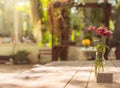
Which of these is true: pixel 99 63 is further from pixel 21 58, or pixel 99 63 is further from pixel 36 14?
pixel 36 14

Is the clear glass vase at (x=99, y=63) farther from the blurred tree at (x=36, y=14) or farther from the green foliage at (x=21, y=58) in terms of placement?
the blurred tree at (x=36, y=14)

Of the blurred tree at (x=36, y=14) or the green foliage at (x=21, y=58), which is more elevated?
the blurred tree at (x=36, y=14)

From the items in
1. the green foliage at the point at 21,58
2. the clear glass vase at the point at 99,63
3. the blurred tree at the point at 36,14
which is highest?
the blurred tree at the point at 36,14

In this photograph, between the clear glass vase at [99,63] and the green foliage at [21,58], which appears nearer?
the clear glass vase at [99,63]

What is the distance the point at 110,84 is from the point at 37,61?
9446 mm

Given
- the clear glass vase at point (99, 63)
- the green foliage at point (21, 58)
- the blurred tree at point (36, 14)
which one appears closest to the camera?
the clear glass vase at point (99, 63)

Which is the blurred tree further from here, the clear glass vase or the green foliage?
the clear glass vase

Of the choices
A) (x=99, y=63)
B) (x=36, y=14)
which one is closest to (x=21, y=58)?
(x=36, y=14)

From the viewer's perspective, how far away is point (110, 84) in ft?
12.2

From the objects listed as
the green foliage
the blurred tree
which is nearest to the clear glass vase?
the green foliage

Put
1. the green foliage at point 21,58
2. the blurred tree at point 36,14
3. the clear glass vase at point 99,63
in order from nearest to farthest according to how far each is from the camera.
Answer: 1. the clear glass vase at point 99,63
2. the green foliage at point 21,58
3. the blurred tree at point 36,14

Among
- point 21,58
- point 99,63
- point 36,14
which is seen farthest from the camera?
point 36,14

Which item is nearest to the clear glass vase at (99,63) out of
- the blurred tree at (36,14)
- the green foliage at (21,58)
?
the green foliage at (21,58)

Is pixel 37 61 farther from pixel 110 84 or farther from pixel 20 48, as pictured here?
pixel 110 84
